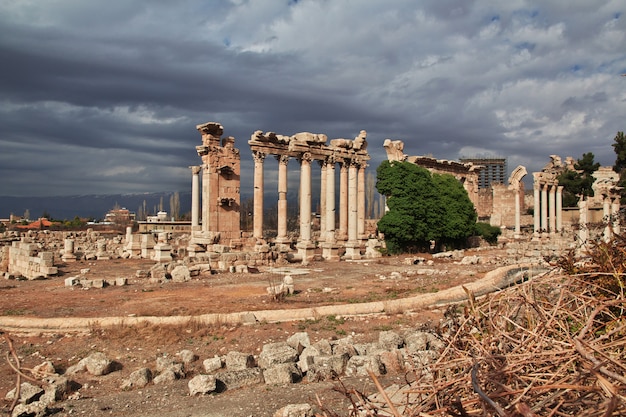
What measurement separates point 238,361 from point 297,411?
292cm

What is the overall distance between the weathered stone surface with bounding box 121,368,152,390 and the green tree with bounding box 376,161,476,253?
82.6 feet

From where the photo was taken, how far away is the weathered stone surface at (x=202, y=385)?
7695 mm

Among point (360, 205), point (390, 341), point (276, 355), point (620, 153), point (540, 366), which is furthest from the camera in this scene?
point (620, 153)

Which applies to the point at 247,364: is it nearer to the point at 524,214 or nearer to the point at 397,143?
the point at 397,143

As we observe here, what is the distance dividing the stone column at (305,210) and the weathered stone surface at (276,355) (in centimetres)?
1860

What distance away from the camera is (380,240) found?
112 feet

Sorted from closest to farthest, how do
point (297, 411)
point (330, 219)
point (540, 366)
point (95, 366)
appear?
point (540, 366) → point (297, 411) → point (95, 366) → point (330, 219)

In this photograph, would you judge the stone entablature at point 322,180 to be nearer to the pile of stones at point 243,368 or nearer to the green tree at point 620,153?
the pile of stones at point 243,368

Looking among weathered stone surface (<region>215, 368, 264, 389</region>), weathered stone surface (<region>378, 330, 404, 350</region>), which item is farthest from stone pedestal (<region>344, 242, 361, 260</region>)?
weathered stone surface (<region>215, 368, 264, 389</region>)

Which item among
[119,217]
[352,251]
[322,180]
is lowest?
[352,251]

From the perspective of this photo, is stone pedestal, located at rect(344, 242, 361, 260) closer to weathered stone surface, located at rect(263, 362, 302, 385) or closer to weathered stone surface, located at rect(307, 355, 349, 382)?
weathered stone surface, located at rect(307, 355, 349, 382)

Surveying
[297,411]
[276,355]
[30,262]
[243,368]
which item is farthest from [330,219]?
[297,411]

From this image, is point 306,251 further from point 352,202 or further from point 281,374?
point 281,374

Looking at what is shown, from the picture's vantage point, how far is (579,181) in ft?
173
